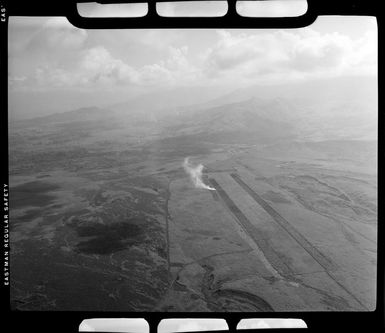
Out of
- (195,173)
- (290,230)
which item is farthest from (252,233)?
(195,173)

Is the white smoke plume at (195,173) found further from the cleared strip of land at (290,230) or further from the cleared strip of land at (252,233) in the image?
the cleared strip of land at (290,230)

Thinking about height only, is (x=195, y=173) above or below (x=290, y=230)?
above

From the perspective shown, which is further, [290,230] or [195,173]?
[195,173]

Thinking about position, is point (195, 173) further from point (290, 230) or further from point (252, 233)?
point (290, 230)

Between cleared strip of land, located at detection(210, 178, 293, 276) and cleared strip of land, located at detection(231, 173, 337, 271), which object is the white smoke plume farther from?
cleared strip of land, located at detection(231, 173, 337, 271)

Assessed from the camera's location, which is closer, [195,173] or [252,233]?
[252,233]

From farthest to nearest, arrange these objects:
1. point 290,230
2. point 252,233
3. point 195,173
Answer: point 195,173 < point 290,230 < point 252,233

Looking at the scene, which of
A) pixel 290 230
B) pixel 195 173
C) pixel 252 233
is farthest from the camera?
pixel 195 173

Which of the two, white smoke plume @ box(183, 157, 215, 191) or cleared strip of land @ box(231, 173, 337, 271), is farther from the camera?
white smoke plume @ box(183, 157, 215, 191)

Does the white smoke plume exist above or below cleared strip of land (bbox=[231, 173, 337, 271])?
above
